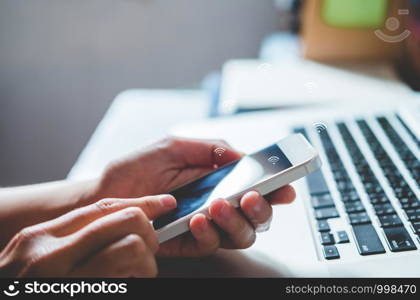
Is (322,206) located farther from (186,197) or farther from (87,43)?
(87,43)

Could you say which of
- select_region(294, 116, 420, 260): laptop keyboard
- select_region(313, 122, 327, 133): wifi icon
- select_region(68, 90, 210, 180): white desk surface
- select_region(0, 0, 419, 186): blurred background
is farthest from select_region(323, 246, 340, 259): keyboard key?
select_region(0, 0, 419, 186): blurred background

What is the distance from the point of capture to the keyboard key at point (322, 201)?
1.37 feet

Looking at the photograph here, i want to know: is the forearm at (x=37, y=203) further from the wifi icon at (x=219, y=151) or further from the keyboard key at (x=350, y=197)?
the keyboard key at (x=350, y=197)

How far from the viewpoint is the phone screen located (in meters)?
0.40

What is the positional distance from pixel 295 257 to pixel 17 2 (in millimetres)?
1322

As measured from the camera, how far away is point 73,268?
1.06ft

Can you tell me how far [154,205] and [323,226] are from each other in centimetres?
16

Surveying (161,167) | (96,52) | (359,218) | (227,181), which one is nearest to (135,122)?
(161,167)

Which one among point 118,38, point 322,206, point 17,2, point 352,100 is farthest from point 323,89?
point 17,2

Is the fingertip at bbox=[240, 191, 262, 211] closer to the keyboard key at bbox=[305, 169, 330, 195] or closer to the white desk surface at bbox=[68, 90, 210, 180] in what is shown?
the keyboard key at bbox=[305, 169, 330, 195]

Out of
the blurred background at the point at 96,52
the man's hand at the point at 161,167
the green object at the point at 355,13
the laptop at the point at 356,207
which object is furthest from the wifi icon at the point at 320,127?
the blurred background at the point at 96,52

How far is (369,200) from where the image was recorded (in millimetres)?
405

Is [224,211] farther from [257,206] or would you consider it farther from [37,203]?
[37,203]

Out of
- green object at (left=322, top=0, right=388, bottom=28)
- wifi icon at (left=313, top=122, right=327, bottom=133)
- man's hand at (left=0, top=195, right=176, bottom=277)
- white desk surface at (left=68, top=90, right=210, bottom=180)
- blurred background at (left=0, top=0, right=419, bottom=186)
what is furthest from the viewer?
blurred background at (left=0, top=0, right=419, bottom=186)
